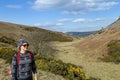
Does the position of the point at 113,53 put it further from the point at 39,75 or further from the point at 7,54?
the point at 39,75

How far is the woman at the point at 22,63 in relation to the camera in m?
8.28

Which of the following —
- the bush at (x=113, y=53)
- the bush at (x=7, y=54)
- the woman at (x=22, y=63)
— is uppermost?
the woman at (x=22, y=63)

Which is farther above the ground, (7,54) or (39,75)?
(7,54)

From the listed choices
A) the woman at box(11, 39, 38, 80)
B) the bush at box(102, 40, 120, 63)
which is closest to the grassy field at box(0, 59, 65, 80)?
the woman at box(11, 39, 38, 80)

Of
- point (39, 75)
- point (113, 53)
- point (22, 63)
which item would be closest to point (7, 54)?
point (39, 75)

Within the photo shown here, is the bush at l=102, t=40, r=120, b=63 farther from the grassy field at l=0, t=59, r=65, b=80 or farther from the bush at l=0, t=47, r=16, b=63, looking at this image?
the grassy field at l=0, t=59, r=65, b=80

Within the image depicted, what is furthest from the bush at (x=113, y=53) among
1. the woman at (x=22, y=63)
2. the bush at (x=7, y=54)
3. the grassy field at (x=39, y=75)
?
the woman at (x=22, y=63)

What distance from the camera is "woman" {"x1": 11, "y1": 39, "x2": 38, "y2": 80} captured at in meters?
8.28

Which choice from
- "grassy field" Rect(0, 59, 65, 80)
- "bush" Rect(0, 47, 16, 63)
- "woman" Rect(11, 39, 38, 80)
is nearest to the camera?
"woman" Rect(11, 39, 38, 80)

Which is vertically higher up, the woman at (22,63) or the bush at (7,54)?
the woman at (22,63)

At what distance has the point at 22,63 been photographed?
27.3 feet

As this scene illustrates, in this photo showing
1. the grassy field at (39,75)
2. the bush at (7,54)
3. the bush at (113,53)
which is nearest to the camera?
the grassy field at (39,75)

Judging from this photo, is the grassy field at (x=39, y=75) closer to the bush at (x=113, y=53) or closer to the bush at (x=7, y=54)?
the bush at (x=7, y=54)

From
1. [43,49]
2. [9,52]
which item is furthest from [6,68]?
[43,49]
